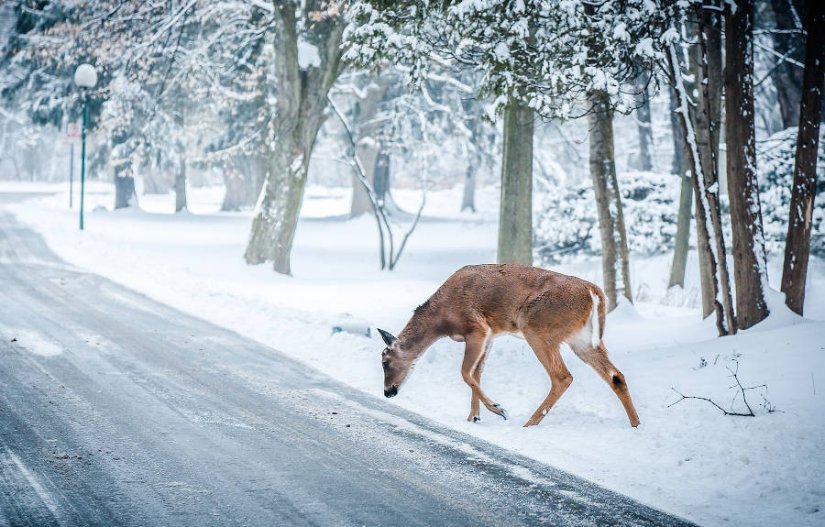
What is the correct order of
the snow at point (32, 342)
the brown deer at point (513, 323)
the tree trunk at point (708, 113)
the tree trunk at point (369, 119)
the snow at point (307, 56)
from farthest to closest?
the tree trunk at point (369, 119), the snow at point (307, 56), the tree trunk at point (708, 113), the snow at point (32, 342), the brown deer at point (513, 323)

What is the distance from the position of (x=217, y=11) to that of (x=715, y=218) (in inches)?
583

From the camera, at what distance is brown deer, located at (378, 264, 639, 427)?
7.16 meters

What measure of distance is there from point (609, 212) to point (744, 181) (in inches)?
126

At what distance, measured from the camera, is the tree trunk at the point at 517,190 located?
1480cm

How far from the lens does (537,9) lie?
991 cm

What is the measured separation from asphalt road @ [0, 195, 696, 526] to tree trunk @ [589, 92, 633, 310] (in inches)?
221

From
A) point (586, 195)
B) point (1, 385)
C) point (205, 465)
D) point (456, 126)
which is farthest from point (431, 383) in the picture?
point (456, 126)

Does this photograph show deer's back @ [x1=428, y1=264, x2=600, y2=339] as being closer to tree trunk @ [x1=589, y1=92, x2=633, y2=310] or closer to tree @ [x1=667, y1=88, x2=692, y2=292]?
tree trunk @ [x1=589, y1=92, x2=633, y2=310]

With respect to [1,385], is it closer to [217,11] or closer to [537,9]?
[537,9]

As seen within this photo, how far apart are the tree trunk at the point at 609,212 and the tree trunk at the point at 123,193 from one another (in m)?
31.5

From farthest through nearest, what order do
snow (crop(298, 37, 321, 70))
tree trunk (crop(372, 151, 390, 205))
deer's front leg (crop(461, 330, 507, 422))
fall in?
1. tree trunk (crop(372, 151, 390, 205))
2. snow (crop(298, 37, 321, 70))
3. deer's front leg (crop(461, 330, 507, 422))

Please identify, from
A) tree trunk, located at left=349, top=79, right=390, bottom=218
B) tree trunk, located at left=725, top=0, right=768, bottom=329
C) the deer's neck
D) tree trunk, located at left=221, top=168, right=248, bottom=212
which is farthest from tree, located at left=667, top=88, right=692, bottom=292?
tree trunk, located at left=221, top=168, right=248, bottom=212

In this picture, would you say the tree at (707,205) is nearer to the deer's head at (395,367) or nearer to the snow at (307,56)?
the deer's head at (395,367)

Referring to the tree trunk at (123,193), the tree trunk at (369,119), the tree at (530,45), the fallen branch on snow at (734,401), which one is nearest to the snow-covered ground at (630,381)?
the fallen branch on snow at (734,401)
